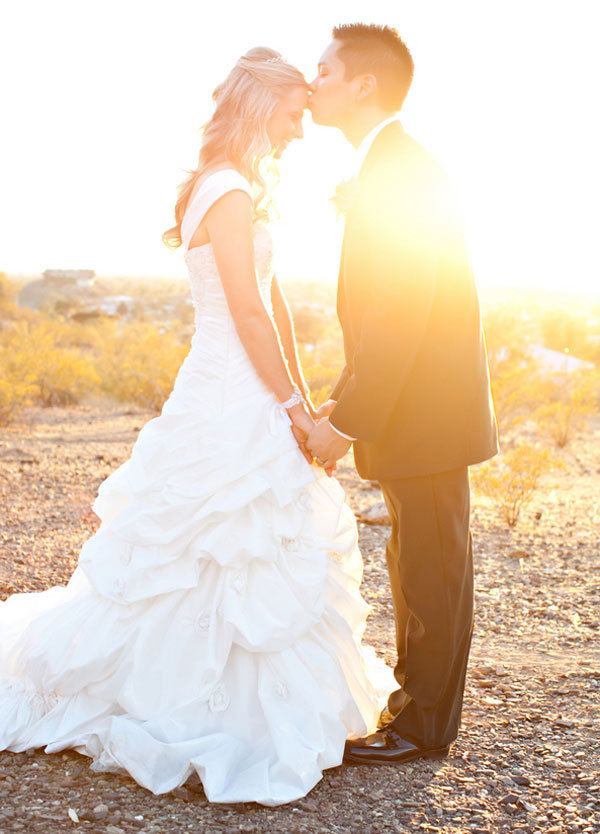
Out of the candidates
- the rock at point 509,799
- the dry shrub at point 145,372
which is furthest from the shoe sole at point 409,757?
the dry shrub at point 145,372

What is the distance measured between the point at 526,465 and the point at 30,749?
16.8 ft

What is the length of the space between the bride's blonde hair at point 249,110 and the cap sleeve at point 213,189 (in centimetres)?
7

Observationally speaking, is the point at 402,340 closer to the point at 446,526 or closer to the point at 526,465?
the point at 446,526

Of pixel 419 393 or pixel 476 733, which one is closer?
pixel 419 393

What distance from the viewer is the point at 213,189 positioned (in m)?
2.52

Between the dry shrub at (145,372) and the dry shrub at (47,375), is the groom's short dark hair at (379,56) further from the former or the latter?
the dry shrub at (47,375)

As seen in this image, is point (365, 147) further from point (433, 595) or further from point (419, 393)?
point (433, 595)

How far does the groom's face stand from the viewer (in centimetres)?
258

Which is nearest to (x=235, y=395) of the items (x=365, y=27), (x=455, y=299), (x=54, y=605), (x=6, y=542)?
(x=455, y=299)

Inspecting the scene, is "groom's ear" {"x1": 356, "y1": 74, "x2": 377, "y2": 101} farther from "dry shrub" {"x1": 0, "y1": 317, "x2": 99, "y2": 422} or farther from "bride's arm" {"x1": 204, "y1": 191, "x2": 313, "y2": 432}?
"dry shrub" {"x1": 0, "y1": 317, "x2": 99, "y2": 422}

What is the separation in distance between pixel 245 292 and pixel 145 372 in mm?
9640

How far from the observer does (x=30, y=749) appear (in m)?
2.54

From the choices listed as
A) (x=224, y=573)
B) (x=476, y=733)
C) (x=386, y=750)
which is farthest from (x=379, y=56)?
(x=476, y=733)

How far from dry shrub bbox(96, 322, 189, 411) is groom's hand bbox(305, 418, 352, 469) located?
8324 mm
